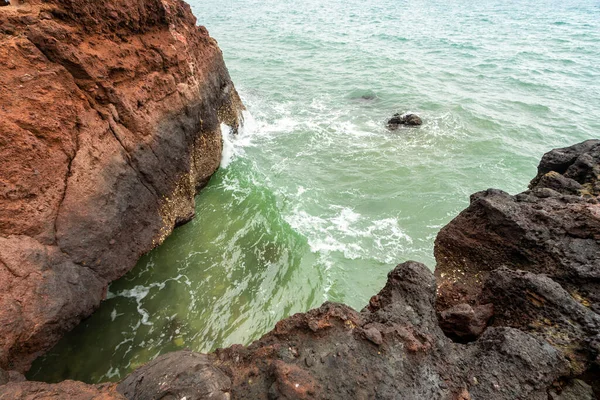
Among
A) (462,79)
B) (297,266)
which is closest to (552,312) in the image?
(297,266)

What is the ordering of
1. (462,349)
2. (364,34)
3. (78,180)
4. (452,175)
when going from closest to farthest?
(462,349) < (78,180) < (452,175) < (364,34)

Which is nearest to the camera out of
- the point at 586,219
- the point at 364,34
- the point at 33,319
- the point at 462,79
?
the point at 586,219

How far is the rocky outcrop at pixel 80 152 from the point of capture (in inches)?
212

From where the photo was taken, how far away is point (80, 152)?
6.36m

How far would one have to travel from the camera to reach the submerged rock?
660 inches

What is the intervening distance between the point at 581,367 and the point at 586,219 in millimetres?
2424

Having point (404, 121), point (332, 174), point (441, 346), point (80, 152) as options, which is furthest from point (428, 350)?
point (404, 121)

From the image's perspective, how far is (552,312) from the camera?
3998 mm

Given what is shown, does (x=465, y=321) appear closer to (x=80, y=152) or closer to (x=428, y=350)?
(x=428, y=350)

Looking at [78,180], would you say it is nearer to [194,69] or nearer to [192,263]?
Result: [192,263]

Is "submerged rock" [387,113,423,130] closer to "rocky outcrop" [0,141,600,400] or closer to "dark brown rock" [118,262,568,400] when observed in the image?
"rocky outcrop" [0,141,600,400]

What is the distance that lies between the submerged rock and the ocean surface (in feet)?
2.05

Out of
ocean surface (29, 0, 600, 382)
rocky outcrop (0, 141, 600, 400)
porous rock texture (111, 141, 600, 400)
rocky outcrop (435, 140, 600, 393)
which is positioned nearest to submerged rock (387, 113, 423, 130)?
ocean surface (29, 0, 600, 382)

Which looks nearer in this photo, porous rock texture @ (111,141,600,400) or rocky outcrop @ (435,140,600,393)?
porous rock texture @ (111,141,600,400)
